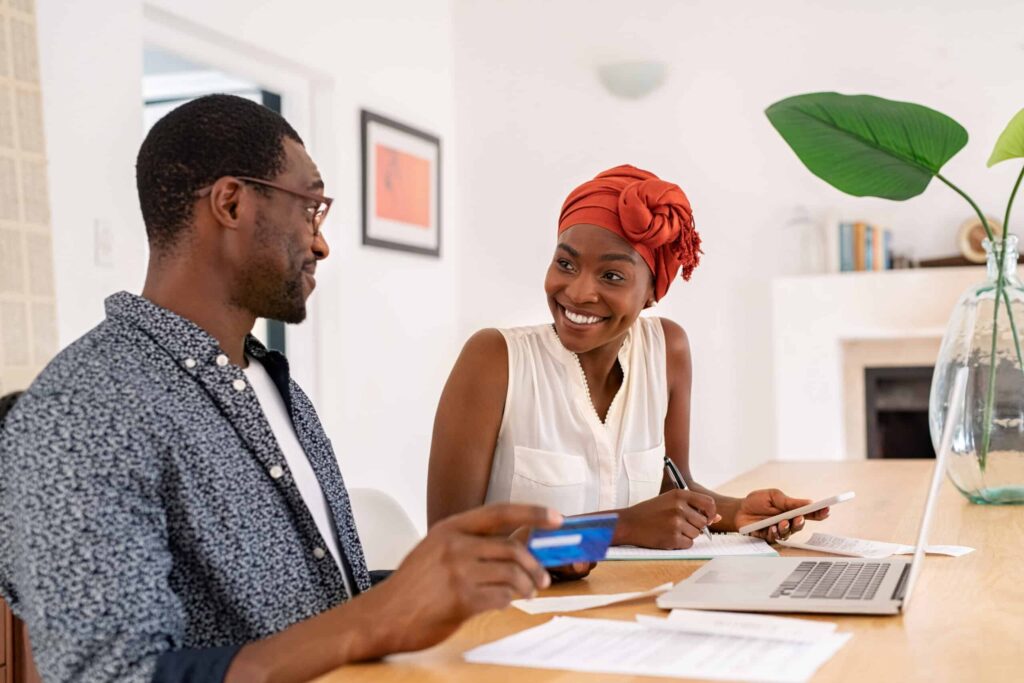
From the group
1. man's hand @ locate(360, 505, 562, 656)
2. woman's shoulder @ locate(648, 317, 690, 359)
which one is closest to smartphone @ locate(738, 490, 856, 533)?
woman's shoulder @ locate(648, 317, 690, 359)

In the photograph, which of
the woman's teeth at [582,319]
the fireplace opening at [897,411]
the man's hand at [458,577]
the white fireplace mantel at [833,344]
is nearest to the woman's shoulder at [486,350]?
the woman's teeth at [582,319]

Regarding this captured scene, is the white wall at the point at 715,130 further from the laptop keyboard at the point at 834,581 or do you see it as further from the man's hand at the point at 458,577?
the man's hand at the point at 458,577

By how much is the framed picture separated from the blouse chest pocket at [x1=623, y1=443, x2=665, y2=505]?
2411 mm

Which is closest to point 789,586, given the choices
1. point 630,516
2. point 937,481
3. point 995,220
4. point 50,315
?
point 937,481

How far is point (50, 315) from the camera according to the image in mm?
2662

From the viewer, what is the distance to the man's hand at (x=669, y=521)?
1.55 m

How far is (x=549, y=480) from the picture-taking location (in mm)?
1962

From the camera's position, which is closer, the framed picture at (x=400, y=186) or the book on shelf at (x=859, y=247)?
the framed picture at (x=400, y=186)

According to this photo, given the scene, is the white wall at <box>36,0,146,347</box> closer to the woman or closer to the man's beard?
the woman

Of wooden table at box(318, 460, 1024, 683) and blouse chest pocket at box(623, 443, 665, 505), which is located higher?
blouse chest pocket at box(623, 443, 665, 505)

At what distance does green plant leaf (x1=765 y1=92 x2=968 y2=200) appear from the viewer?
1.92 meters

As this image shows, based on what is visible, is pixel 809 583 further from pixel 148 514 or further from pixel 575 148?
pixel 575 148

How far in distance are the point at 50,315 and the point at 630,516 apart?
1.67 meters

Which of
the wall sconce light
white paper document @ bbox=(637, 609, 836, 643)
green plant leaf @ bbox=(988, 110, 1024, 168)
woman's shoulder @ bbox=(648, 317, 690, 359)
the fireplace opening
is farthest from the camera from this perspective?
the wall sconce light
